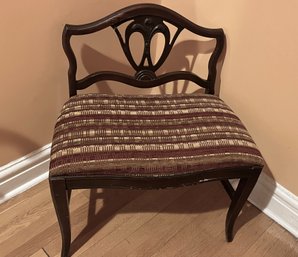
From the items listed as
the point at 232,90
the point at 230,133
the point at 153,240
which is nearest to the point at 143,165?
the point at 230,133

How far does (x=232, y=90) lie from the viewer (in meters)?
1.45

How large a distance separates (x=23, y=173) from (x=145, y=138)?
0.66 meters

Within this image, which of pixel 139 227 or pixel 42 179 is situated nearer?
pixel 139 227

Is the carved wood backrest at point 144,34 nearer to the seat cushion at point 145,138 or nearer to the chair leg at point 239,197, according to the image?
the seat cushion at point 145,138

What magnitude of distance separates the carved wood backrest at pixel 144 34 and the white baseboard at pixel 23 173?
0.38 metres

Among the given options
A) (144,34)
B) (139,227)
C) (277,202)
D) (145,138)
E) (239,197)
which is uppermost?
(144,34)

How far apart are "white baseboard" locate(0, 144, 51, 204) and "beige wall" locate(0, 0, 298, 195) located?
3 cm

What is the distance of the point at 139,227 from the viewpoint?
4.76ft

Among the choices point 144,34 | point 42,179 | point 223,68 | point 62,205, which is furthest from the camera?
point 42,179

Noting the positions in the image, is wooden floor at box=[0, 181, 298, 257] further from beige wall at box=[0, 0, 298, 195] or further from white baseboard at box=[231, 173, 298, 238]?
beige wall at box=[0, 0, 298, 195]

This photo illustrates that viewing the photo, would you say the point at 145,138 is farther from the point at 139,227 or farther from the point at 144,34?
the point at 139,227

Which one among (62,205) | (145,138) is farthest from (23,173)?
(145,138)

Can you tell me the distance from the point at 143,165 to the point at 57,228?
0.58 metres

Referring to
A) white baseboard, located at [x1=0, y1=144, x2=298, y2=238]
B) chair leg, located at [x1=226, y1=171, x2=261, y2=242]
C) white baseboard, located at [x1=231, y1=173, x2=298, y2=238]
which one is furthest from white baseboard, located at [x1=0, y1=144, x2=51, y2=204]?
white baseboard, located at [x1=231, y1=173, x2=298, y2=238]
